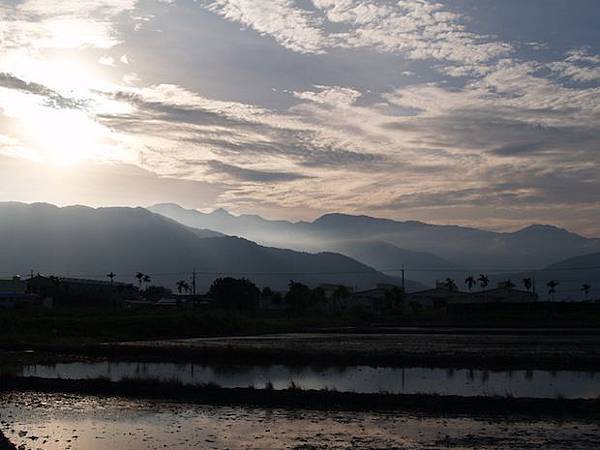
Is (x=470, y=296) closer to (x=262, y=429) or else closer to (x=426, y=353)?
(x=426, y=353)

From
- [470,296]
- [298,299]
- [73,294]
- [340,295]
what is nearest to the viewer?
[73,294]

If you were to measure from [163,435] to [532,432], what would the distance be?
7.82m

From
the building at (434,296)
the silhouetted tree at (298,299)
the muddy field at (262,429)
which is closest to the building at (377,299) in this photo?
→ the building at (434,296)

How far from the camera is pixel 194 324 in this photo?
187ft

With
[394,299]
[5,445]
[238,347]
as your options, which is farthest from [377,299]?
[5,445]

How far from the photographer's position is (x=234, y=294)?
348 ft

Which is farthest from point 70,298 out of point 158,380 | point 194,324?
point 158,380

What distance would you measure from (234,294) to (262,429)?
298 feet

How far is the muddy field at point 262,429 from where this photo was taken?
1423 cm

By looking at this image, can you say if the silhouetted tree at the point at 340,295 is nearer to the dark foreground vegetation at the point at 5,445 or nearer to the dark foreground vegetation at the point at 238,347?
the dark foreground vegetation at the point at 238,347

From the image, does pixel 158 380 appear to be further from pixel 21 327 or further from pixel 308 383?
pixel 21 327

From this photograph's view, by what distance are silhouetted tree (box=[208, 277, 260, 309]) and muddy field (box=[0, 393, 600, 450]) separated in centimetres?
8639

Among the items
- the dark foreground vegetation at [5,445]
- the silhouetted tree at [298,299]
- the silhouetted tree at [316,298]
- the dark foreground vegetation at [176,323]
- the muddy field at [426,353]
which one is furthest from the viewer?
the silhouetted tree at [316,298]

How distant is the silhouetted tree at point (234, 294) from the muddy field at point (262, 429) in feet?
283
